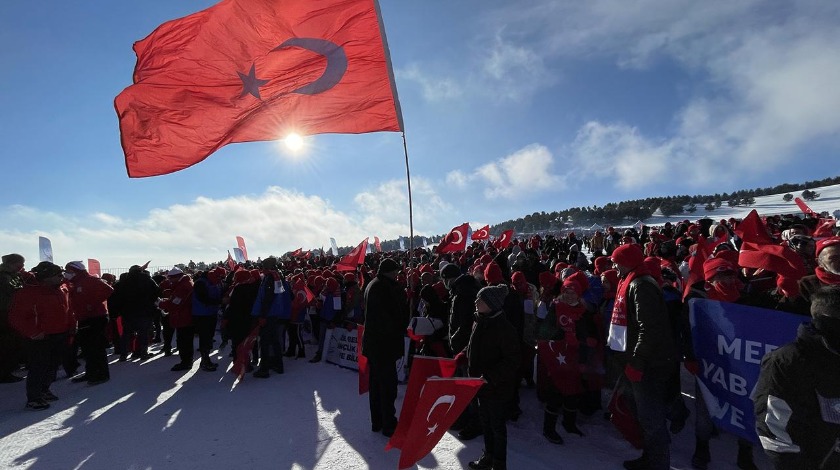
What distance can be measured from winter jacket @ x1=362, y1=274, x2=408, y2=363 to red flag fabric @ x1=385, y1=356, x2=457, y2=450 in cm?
83

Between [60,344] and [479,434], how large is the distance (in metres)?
6.93

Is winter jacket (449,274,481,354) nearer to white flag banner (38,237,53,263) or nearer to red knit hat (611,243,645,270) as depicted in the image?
red knit hat (611,243,645,270)

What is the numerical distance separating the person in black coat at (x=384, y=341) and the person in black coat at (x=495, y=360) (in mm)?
1286

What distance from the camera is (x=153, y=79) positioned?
5457mm

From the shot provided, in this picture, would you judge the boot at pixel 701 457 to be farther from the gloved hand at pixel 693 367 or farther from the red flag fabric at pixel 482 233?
the red flag fabric at pixel 482 233

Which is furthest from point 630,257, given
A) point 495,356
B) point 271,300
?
point 271,300

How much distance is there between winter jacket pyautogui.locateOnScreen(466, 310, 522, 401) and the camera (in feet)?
12.8

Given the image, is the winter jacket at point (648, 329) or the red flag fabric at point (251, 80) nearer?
the winter jacket at point (648, 329)

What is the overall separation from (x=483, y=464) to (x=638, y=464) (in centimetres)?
159

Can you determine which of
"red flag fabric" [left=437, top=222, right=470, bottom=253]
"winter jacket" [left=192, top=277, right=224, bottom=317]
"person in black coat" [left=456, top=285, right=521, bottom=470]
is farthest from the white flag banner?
"person in black coat" [left=456, top=285, right=521, bottom=470]

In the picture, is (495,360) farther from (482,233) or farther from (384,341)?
(482,233)

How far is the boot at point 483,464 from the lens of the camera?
402cm

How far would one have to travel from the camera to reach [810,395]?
2227 mm

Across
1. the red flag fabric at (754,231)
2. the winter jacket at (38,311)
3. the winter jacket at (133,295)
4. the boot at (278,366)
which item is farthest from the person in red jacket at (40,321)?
the red flag fabric at (754,231)
